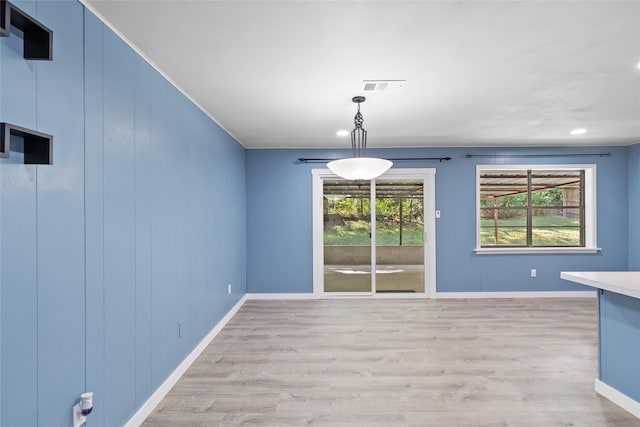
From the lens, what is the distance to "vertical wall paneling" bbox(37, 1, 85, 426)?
4.63 feet

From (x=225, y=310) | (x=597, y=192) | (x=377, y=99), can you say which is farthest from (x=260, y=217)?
(x=597, y=192)

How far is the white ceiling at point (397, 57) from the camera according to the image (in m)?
1.76

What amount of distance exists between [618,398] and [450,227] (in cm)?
318

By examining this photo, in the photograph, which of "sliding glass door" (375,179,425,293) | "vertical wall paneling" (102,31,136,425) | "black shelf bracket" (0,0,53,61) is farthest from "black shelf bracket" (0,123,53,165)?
"sliding glass door" (375,179,425,293)

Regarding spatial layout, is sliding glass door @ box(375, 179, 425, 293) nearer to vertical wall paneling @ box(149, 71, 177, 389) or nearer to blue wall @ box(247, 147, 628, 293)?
blue wall @ box(247, 147, 628, 293)

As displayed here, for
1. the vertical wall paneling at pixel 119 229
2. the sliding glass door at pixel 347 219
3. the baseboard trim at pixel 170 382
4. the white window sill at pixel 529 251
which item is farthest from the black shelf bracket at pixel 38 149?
the white window sill at pixel 529 251

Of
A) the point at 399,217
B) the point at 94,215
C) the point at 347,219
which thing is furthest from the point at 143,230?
the point at 399,217

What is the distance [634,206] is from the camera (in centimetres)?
521

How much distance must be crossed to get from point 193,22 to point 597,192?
6.24 meters

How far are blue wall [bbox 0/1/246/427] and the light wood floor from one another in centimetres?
54

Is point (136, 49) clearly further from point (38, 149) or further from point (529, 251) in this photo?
point (529, 251)

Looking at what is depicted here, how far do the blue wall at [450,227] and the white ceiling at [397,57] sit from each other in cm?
148

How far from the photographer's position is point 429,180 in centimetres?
541

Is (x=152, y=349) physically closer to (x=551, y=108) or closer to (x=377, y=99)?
(x=377, y=99)
